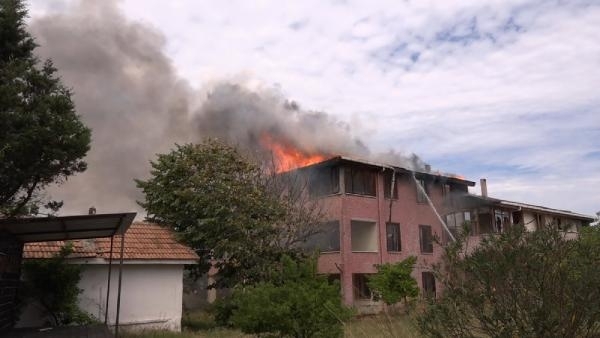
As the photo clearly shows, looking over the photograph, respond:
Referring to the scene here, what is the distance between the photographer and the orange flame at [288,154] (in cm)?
2680

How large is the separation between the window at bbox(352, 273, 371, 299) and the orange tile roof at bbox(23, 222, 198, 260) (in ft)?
32.3

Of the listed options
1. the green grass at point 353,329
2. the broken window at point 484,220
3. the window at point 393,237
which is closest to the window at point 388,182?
the window at point 393,237

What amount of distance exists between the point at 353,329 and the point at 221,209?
28.6ft

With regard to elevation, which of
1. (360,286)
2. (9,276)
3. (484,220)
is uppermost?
(484,220)

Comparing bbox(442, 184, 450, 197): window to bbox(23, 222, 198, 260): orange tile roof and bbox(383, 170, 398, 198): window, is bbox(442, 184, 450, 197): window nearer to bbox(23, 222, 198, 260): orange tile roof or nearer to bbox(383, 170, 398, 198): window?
bbox(383, 170, 398, 198): window

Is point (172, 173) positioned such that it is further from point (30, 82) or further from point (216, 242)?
point (30, 82)

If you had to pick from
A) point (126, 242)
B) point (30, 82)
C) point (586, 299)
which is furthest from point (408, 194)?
point (586, 299)

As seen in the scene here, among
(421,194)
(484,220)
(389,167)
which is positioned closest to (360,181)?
(389,167)

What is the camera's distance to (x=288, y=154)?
2786 cm

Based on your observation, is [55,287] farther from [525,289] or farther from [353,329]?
[525,289]

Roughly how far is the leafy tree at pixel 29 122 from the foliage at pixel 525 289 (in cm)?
1199

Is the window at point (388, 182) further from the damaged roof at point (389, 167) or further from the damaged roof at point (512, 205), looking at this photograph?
the damaged roof at point (512, 205)

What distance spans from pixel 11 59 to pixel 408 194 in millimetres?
21042

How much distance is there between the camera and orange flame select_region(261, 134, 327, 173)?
87.9 ft
